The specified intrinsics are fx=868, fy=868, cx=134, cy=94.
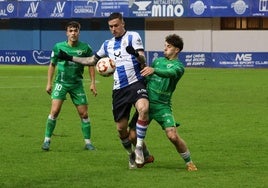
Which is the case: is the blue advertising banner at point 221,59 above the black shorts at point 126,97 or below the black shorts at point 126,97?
below

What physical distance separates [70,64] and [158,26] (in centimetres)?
5181

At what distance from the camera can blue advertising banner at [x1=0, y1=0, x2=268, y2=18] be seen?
61.4m

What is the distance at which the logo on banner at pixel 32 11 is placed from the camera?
6844 cm

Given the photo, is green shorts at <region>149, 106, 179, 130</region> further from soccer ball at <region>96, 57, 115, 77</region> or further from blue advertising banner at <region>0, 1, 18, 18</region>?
blue advertising banner at <region>0, 1, 18, 18</region>

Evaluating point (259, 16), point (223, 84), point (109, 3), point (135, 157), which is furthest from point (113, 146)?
point (109, 3)

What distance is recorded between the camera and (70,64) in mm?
14797

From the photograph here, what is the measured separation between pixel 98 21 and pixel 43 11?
4.38 meters

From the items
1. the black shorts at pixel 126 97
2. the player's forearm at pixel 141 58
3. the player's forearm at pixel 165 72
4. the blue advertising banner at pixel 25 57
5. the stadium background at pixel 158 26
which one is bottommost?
the blue advertising banner at pixel 25 57

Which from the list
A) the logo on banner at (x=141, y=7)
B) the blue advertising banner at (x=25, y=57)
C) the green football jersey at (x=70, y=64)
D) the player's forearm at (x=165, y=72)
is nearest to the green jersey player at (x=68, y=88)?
the green football jersey at (x=70, y=64)

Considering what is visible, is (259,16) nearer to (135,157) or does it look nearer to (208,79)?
(208,79)

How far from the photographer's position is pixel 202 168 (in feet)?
40.3

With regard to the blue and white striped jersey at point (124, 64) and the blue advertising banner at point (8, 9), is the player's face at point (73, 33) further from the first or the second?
the blue advertising banner at point (8, 9)

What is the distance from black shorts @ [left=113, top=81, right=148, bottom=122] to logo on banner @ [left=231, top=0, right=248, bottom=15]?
50.1 metres

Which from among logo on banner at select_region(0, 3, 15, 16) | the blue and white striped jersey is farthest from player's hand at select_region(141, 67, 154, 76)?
logo on banner at select_region(0, 3, 15, 16)
